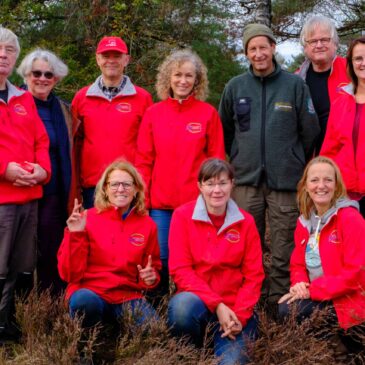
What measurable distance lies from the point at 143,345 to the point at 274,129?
2212 millimetres

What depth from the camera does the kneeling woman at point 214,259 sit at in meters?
4.42

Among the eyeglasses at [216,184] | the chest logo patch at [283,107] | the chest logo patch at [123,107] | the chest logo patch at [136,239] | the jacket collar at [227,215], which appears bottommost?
the chest logo patch at [136,239]

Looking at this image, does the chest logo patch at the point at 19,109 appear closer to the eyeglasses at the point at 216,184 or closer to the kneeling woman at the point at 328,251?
the eyeglasses at the point at 216,184

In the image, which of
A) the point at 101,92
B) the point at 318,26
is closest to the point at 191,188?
the point at 101,92

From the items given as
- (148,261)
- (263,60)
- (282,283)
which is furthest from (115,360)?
(263,60)

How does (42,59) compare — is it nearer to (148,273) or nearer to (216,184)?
(216,184)

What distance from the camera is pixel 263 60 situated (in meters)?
5.37

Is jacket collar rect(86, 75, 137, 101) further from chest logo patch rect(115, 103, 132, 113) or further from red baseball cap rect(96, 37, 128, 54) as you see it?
red baseball cap rect(96, 37, 128, 54)

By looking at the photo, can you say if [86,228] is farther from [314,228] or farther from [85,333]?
[314,228]

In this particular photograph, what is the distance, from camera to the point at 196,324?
4387 millimetres

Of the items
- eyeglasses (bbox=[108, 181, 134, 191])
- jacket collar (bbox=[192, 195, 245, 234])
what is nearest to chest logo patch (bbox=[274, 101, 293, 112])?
jacket collar (bbox=[192, 195, 245, 234])

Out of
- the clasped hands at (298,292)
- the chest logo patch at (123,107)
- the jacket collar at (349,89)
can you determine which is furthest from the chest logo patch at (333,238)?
the chest logo patch at (123,107)

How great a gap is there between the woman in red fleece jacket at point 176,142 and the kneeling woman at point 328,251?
100 cm

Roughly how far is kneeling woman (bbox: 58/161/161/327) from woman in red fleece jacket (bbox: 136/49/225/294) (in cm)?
52
